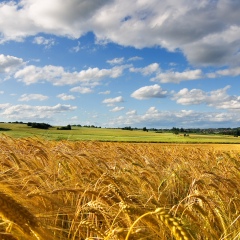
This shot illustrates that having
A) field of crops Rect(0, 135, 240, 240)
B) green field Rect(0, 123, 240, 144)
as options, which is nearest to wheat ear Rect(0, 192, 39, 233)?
field of crops Rect(0, 135, 240, 240)

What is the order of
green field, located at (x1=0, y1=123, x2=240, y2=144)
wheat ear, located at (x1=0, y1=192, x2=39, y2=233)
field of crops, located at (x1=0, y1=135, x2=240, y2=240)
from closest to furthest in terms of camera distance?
wheat ear, located at (x1=0, y1=192, x2=39, y2=233) → field of crops, located at (x1=0, y1=135, x2=240, y2=240) → green field, located at (x1=0, y1=123, x2=240, y2=144)

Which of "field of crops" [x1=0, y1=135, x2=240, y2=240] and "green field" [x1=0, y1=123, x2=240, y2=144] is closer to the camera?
"field of crops" [x1=0, y1=135, x2=240, y2=240]

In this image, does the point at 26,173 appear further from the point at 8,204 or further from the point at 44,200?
the point at 8,204

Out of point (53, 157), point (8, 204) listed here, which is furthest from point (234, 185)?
point (8, 204)

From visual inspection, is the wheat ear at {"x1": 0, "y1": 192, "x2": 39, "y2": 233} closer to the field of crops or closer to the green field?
the field of crops

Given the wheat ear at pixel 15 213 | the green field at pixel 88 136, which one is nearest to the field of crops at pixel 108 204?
the wheat ear at pixel 15 213

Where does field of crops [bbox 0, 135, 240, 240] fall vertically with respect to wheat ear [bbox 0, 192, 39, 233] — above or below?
below

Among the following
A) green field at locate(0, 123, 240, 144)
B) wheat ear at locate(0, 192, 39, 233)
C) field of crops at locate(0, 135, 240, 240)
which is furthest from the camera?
green field at locate(0, 123, 240, 144)

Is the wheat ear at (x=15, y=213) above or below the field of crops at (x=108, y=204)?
above

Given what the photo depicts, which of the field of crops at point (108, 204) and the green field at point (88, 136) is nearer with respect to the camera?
the field of crops at point (108, 204)

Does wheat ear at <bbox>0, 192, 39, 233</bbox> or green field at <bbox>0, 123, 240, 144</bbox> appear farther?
green field at <bbox>0, 123, 240, 144</bbox>

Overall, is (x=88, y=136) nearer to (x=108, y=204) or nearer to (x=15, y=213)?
(x=108, y=204)

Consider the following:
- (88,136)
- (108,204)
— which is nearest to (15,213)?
(108,204)

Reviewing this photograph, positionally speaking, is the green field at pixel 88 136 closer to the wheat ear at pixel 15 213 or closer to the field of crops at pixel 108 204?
the field of crops at pixel 108 204
